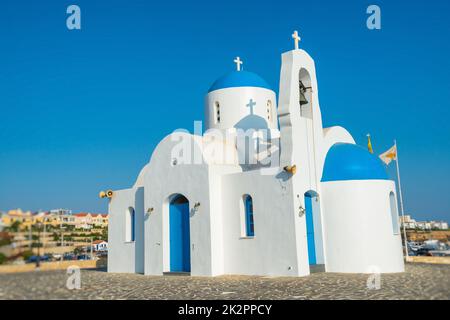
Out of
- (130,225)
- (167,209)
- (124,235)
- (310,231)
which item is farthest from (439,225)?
(124,235)

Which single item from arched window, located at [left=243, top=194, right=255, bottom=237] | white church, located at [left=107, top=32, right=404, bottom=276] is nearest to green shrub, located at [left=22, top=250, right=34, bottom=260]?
white church, located at [left=107, top=32, right=404, bottom=276]

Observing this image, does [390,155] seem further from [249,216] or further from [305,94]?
[249,216]

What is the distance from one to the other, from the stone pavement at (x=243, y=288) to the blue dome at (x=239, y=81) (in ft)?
31.9

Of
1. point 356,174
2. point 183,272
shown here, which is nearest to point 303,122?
point 356,174

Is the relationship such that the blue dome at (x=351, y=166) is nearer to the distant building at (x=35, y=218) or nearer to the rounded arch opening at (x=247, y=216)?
the rounded arch opening at (x=247, y=216)

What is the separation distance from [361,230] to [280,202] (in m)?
3.04

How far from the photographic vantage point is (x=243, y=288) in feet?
35.7

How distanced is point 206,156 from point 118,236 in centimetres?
661

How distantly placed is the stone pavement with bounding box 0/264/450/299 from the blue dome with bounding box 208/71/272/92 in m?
9.72

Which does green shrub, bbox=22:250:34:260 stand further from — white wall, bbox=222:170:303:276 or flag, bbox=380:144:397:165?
flag, bbox=380:144:397:165

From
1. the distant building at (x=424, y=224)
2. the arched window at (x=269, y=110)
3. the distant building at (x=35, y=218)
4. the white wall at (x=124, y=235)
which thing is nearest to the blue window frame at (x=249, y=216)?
the white wall at (x=124, y=235)
